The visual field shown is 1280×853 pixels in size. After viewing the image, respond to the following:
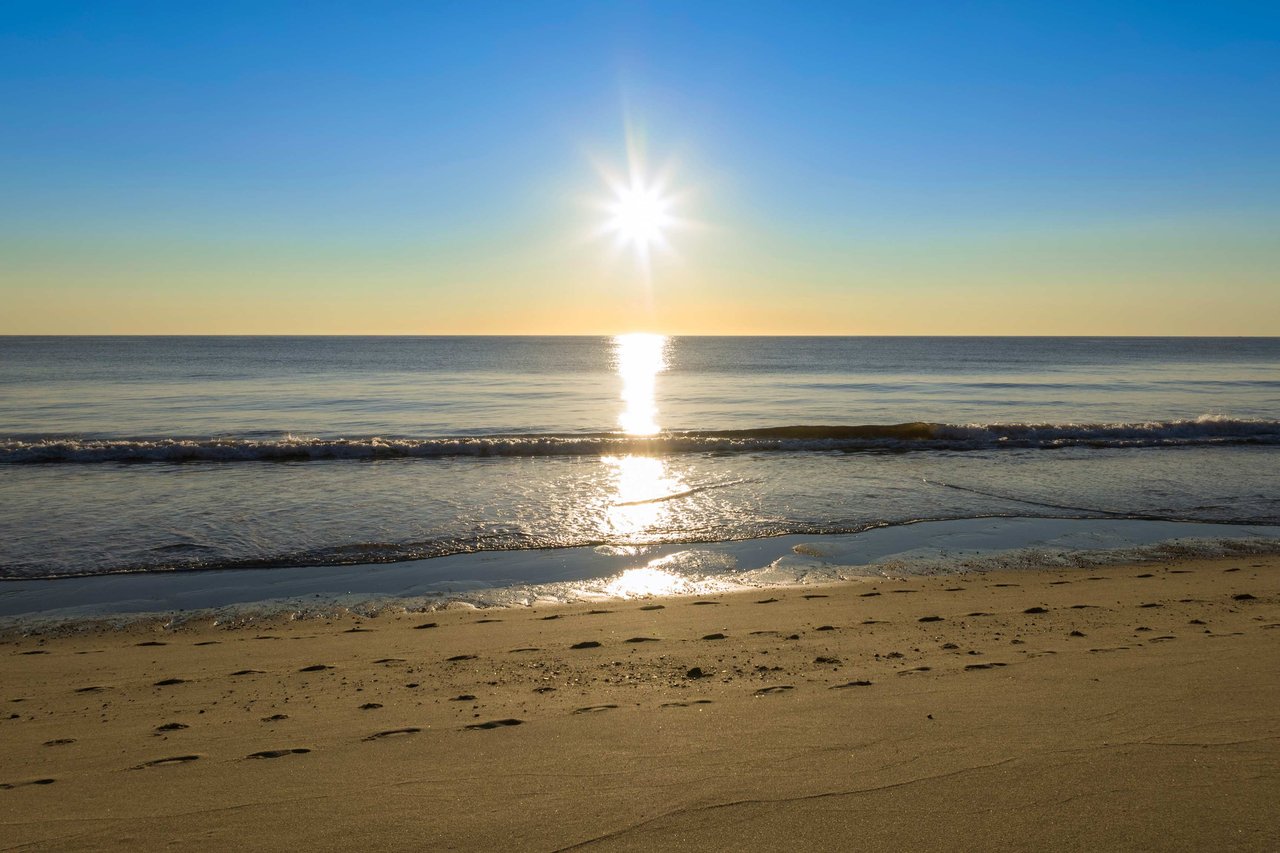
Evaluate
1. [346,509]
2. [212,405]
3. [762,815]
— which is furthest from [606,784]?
[212,405]

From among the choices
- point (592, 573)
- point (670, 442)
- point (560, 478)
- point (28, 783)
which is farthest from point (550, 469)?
point (28, 783)

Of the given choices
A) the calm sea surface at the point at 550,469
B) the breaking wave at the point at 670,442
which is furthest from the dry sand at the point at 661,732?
the breaking wave at the point at 670,442

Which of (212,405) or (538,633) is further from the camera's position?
(212,405)

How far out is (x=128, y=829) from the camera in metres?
3.41

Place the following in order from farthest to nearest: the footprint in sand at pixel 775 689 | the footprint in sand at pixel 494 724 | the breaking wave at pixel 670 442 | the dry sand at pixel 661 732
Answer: the breaking wave at pixel 670 442
the footprint in sand at pixel 775 689
the footprint in sand at pixel 494 724
the dry sand at pixel 661 732

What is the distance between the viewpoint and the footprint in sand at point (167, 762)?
4184 millimetres

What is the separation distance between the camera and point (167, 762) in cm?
423

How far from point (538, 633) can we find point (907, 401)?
34.7m

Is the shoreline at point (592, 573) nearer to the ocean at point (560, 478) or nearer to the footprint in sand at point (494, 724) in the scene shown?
the ocean at point (560, 478)

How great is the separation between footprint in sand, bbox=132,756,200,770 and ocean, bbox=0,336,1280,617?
448 centimetres

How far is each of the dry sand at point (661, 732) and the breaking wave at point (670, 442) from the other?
14798 mm

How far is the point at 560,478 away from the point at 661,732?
519 inches

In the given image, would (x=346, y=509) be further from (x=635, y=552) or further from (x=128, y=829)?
(x=128, y=829)

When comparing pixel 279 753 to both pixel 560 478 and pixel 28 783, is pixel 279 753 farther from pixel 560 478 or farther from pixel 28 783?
pixel 560 478
